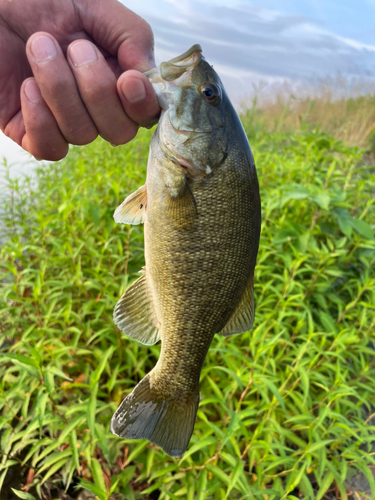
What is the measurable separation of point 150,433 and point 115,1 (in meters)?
1.99

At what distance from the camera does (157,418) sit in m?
1.33

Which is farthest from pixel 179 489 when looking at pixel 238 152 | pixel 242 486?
pixel 238 152

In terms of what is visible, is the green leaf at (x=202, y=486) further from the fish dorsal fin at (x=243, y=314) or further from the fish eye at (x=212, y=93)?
the fish eye at (x=212, y=93)

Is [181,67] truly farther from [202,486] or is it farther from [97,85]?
[202,486]

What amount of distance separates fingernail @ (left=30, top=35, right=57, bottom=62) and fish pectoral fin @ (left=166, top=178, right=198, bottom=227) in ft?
2.27

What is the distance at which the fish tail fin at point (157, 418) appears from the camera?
1.25 meters

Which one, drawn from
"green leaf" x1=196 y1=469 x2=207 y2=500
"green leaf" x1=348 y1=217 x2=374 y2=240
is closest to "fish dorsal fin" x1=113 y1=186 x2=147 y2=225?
"green leaf" x1=196 y1=469 x2=207 y2=500

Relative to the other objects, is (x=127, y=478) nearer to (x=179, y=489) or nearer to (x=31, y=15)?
(x=179, y=489)

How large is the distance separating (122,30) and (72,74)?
0.49m

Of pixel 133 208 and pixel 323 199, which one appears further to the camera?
pixel 323 199

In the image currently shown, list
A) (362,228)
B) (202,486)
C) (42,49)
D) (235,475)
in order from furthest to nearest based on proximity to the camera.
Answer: (362,228) → (202,486) → (235,475) → (42,49)

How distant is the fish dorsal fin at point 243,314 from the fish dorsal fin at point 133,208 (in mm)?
562

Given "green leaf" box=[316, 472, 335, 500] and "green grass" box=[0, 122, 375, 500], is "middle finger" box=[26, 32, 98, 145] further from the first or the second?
"green leaf" box=[316, 472, 335, 500]

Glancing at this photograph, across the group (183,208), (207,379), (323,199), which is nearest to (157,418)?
(183,208)
